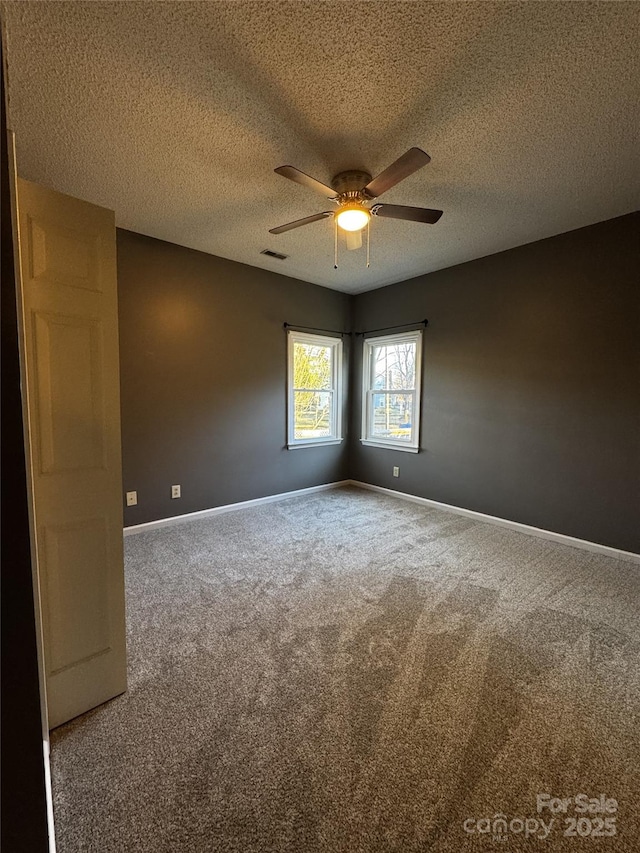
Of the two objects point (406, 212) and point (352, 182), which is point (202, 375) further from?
point (406, 212)

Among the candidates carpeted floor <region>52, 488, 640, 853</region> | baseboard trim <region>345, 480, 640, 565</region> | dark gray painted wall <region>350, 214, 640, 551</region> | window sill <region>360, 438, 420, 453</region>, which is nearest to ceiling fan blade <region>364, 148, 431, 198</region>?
dark gray painted wall <region>350, 214, 640, 551</region>

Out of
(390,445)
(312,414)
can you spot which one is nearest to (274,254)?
(312,414)

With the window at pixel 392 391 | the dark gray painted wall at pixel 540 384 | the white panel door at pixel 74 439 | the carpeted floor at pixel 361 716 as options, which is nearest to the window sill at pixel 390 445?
the window at pixel 392 391

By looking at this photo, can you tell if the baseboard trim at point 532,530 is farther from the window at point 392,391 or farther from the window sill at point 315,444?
the window sill at point 315,444

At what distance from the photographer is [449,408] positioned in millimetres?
4027

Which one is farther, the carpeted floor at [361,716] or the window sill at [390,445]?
the window sill at [390,445]

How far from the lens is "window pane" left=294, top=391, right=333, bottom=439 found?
4600mm

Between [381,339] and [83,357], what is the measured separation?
3.79 m

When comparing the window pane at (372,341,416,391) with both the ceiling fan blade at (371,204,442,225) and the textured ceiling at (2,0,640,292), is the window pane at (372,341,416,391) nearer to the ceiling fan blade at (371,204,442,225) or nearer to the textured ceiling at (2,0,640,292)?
the textured ceiling at (2,0,640,292)

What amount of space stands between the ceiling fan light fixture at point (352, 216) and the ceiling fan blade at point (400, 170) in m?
0.09

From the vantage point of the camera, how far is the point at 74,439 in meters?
1.36

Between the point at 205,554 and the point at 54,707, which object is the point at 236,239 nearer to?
the point at 205,554

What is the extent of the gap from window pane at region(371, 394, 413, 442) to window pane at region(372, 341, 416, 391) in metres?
0.14

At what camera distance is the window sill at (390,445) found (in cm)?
438
